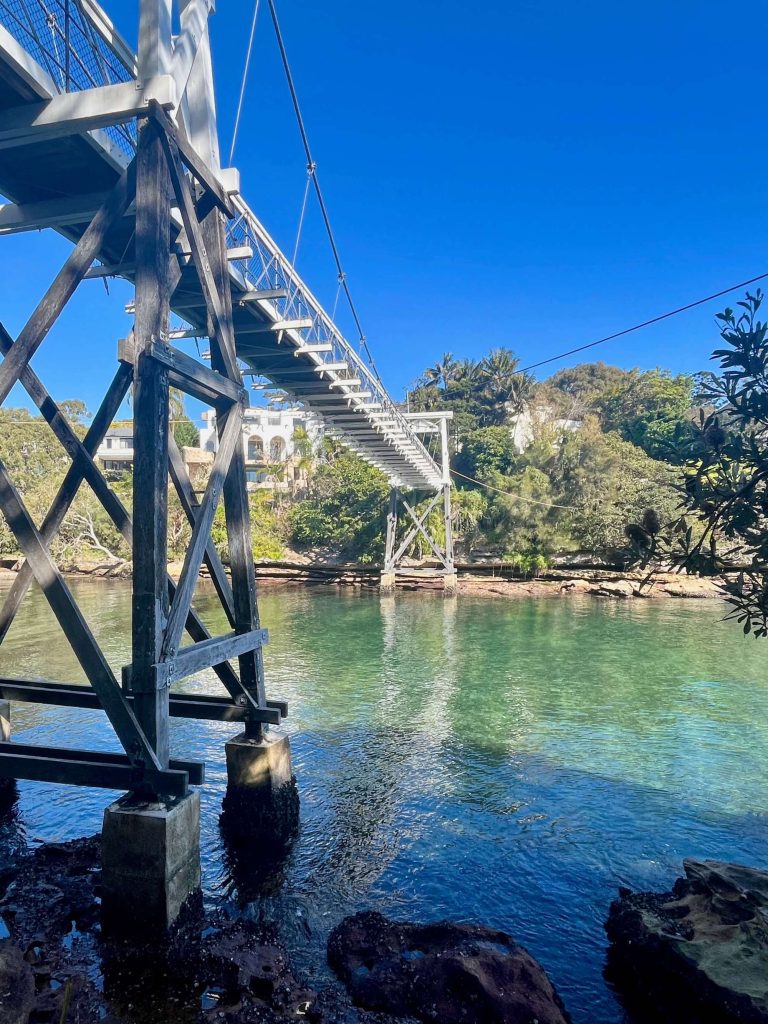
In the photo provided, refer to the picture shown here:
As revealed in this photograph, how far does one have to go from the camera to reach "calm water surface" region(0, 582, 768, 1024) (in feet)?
12.4

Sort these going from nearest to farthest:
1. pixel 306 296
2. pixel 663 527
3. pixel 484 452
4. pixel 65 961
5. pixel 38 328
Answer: pixel 663 527 < pixel 65 961 < pixel 38 328 < pixel 306 296 < pixel 484 452

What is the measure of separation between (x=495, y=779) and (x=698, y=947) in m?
3.12

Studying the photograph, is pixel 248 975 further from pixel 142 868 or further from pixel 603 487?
pixel 603 487

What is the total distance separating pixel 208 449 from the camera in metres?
37.2

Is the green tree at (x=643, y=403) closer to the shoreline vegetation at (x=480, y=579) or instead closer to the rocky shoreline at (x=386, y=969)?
the shoreline vegetation at (x=480, y=579)

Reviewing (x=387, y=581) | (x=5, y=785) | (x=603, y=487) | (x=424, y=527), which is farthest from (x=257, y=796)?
(x=424, y=527)

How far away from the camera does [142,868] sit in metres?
3.16

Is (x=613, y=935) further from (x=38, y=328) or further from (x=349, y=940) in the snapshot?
(x=38, y=328)

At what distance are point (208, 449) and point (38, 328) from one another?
34.4 meters

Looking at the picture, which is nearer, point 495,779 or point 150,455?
point 150,455

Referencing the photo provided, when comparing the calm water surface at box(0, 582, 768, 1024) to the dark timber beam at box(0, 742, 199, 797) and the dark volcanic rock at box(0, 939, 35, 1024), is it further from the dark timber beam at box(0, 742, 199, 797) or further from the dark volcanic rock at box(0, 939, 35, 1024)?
the dark volcanic rock at box(0, 939, 35, 1024)

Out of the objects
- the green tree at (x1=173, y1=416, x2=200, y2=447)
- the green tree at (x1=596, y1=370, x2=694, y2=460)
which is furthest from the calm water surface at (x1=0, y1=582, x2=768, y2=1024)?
the green tree at (x1=173, y1=416, x2=200, y2=447)

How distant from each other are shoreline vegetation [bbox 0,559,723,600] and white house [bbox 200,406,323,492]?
5.15m

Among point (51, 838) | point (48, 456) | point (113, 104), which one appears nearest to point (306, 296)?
point (113, 104)
